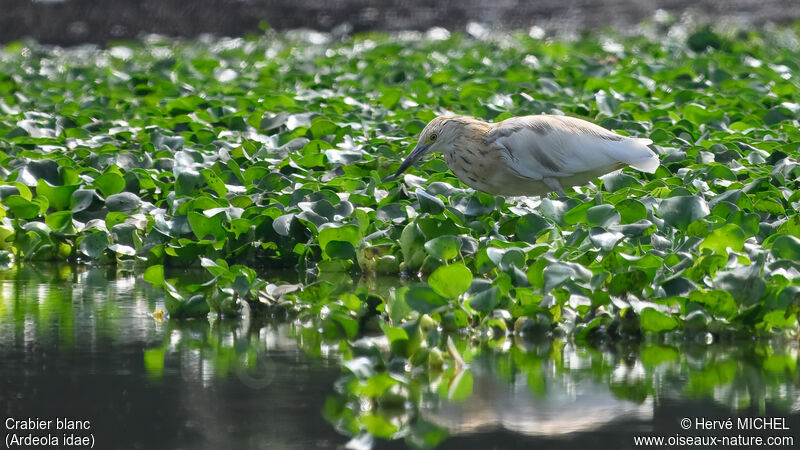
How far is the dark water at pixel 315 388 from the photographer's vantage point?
12.0ft

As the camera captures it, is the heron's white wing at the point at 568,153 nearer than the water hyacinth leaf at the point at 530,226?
No

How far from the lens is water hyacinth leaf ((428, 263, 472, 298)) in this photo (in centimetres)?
459

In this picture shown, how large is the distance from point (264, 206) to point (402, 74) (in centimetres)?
494

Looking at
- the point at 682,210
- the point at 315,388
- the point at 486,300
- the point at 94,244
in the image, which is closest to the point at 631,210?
the point at 682,210

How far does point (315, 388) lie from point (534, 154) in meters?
2.48

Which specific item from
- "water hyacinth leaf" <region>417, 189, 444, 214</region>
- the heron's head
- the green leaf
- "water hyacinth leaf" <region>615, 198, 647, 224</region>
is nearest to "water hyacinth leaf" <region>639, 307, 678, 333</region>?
"water hyacinth leaf" <region>615, 198, 647, 224</region>

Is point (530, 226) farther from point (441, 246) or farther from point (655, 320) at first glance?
point (655, 320)

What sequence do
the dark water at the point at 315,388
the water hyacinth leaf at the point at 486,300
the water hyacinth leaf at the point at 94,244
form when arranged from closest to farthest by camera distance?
the dark water at the point at 315,388 → the water hyacinth leaf at the point at 486,300 → the water hyacinth leaf at the point at 94,244

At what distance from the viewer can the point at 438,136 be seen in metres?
6.43

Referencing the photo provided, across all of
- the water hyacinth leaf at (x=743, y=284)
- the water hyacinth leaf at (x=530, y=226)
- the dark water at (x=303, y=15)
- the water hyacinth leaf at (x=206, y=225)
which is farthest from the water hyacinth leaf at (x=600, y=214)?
the dark water at (x=303, y=15)

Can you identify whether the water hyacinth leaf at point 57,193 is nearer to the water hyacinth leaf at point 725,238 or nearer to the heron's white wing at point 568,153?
the heron's white wing at point 568,153

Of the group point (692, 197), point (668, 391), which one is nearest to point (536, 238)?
point (692, 197)

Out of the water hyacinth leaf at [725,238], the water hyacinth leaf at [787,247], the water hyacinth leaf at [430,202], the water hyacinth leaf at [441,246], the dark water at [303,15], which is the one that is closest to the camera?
the water hyacinth leaf at [787,247]

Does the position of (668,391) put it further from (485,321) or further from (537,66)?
(537,66)
